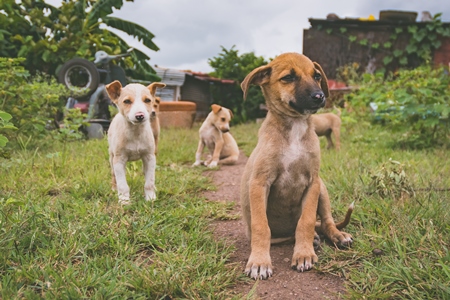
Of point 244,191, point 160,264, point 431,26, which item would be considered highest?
point 431,26

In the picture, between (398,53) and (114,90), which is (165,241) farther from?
(398,53)

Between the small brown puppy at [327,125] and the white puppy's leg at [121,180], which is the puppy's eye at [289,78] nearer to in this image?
the white puppy's leg at [121,180]

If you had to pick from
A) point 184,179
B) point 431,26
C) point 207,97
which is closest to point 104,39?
point 207,97

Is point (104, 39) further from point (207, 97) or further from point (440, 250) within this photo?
point (440, 250)

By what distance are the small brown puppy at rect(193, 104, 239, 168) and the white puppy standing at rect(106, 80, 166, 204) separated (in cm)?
284

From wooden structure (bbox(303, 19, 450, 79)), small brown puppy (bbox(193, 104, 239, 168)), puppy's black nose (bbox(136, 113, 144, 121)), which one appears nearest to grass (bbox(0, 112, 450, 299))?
puppy's black nose (bbox(136, 113, 144, 121))

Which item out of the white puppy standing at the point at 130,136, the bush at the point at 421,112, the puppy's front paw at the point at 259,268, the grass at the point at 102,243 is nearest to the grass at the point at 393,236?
the puppy's front paw at the point at 259,268

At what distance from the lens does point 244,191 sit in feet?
10.1

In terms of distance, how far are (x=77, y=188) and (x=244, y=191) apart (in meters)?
2.01

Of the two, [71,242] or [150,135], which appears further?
[150,135]

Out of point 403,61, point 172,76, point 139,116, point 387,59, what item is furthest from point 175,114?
point 403,61

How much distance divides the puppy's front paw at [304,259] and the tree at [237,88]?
1502 centimetres

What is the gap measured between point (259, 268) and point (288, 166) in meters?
0.72

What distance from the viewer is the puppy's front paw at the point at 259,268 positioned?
2.62 meters
